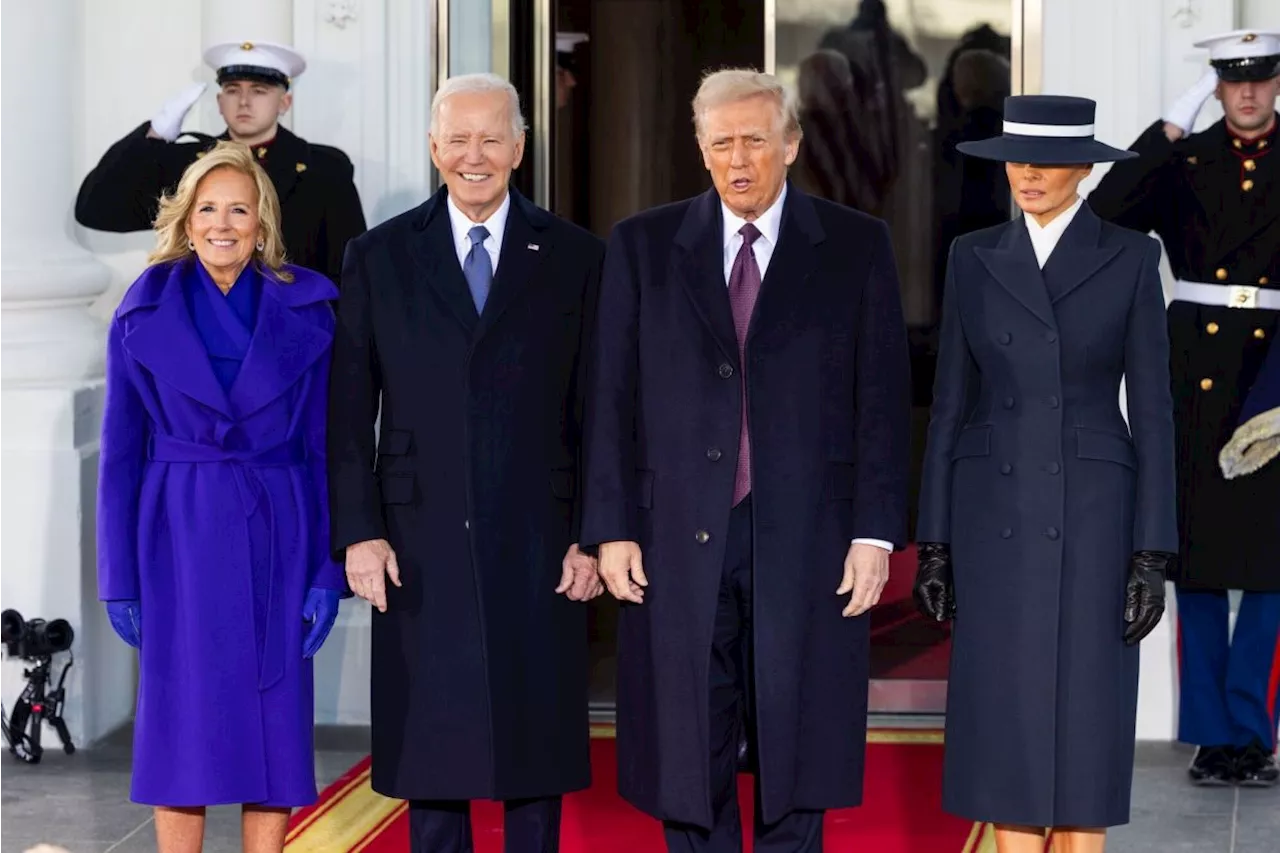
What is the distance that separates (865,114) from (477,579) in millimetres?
5686

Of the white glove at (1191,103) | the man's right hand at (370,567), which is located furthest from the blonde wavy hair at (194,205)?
the white glove at (1191,103)

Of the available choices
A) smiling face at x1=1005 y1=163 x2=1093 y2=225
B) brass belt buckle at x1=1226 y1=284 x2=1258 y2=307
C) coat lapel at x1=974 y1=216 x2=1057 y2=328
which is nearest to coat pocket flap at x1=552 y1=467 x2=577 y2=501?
coat lapel at x1=974 y1=216 x2=1057 y2=328

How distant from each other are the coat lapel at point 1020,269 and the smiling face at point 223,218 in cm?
132

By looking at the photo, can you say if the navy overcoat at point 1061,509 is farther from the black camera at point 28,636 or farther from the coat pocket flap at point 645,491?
the black camera at point 28,636

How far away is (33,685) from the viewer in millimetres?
5586

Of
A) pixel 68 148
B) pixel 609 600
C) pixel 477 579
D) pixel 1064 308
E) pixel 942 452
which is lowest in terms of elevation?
pixel 609 600

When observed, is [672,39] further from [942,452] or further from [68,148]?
[942,452]

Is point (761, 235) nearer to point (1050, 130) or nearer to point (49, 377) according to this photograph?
point (1050, 130)

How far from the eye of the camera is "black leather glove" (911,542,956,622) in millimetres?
3771

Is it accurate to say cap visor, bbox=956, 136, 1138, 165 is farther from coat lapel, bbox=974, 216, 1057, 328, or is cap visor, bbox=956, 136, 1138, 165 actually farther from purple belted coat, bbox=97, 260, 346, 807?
purple belted coat, bbox=97, 260, 346, 807

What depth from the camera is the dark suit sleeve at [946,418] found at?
3773mm

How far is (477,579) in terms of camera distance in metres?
3.79

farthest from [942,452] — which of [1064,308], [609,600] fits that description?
[609,600]

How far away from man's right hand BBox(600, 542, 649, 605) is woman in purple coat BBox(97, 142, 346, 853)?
1.76 ft
